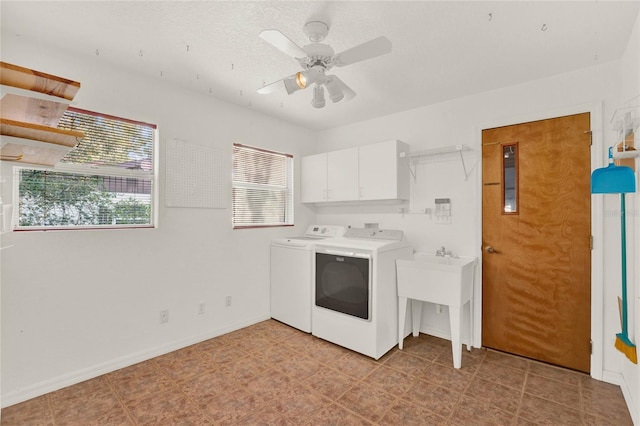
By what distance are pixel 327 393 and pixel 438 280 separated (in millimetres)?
1325

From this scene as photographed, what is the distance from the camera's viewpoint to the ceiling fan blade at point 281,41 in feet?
4.90

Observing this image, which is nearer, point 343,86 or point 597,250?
point 343,86

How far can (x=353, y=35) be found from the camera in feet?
6.33

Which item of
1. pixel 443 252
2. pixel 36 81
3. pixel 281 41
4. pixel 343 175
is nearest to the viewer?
pixel 36 81

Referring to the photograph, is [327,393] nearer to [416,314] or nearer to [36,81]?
[416,314]

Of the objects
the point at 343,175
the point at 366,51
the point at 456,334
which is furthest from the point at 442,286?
the point at 366,51

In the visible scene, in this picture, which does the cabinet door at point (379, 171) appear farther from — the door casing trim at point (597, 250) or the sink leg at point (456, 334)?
the door casing trim at point (597, 250)

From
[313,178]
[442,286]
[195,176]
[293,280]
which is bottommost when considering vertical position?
[293,280]

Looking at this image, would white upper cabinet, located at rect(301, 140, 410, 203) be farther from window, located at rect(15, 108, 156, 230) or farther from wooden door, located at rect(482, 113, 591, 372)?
window, located at rect(15, 108, 156, 230)

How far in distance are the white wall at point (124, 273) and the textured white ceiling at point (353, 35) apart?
0.26 metres

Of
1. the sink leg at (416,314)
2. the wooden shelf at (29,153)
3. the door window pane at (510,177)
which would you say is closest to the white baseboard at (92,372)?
the wooden shelf at (29,153)

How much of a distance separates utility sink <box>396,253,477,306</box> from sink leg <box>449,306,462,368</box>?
0.22 feet

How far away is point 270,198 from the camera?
372 cm

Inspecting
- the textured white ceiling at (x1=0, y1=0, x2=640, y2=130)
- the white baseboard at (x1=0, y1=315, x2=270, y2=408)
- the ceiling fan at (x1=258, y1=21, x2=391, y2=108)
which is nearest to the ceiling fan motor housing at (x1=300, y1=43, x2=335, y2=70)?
the ceiling fan at (x1=258, y1=21, x2=391, y2=108)
